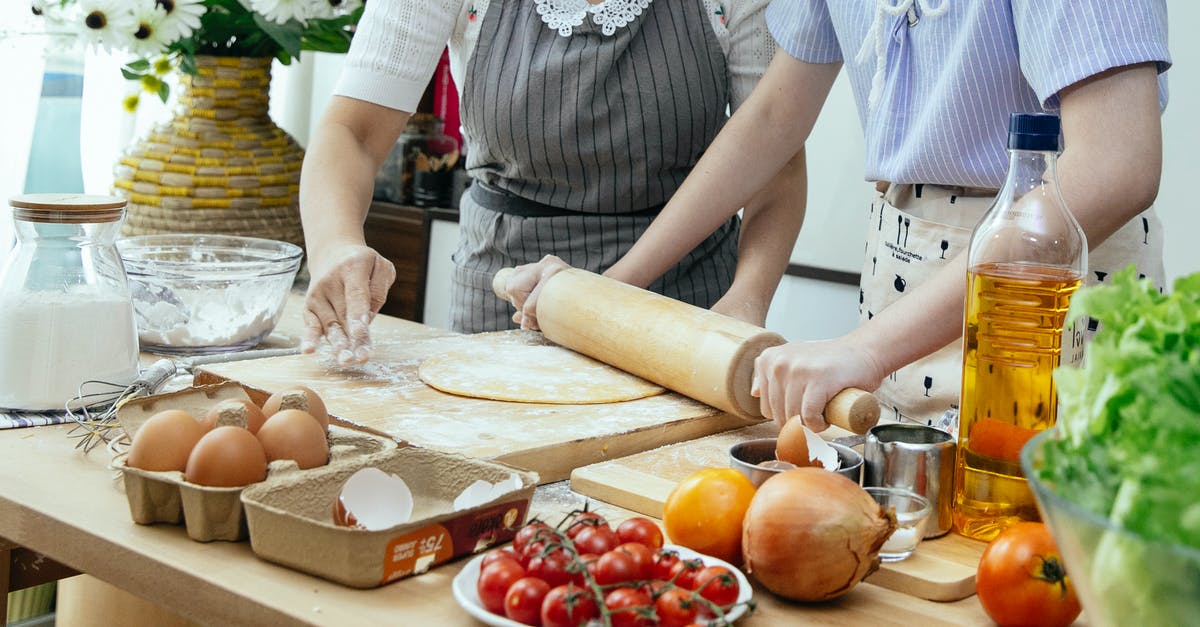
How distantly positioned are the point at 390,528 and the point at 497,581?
10 cm

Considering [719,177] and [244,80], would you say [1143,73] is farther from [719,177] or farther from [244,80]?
[244,80]

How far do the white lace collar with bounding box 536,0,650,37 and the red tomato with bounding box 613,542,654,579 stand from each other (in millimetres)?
1063

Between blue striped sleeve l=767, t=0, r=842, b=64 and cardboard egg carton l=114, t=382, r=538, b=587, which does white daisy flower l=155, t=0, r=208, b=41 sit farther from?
cardboard egg carton l=114, t=382, r=538, b=587

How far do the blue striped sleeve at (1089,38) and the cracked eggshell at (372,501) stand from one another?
2.26ft

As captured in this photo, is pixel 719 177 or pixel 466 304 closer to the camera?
pixel 719 177

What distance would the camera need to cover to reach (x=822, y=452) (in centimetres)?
97

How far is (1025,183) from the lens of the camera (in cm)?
91

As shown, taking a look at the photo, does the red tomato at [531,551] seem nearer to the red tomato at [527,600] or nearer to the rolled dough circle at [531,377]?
the red tomato at [527,600]

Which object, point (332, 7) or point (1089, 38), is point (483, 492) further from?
point (332, 7)

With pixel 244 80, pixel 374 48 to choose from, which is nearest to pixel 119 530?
pixel 374 48

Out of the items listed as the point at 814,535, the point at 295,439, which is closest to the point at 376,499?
the point at 295,439

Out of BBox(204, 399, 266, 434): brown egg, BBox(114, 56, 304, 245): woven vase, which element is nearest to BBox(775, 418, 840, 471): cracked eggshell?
BBox(204, 399, 266, 434): brown egg

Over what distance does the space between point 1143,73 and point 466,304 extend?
3.58ft

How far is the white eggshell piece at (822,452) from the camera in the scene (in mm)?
960
